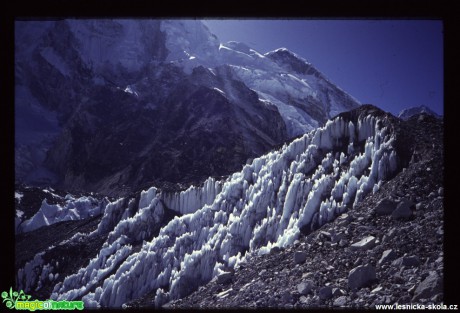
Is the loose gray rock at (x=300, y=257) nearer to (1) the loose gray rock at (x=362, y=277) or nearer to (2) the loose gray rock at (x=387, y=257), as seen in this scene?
(2) the loose gray rock at (x=387, y=257)

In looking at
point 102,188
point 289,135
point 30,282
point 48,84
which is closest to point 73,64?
point 48,84

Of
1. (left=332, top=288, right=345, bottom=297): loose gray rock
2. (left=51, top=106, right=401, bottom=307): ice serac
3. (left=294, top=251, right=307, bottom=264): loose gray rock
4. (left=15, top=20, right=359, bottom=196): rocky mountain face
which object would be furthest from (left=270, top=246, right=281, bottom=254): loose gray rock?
(left=15, top=20, right=359, bottom=196): rocky mountain face

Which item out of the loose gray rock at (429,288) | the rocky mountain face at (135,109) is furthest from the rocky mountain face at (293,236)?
the rocky mountain face at (135,109)

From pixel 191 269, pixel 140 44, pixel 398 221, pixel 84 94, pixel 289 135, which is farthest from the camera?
pixel 140 44

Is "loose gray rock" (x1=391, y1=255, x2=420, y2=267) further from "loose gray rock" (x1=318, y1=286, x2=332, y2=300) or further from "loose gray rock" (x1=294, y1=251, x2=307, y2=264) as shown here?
"loose gray rock" (x1=294, y1=251, x2=307, y2=264)

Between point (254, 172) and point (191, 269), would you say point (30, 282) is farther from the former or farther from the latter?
point (254, 172)

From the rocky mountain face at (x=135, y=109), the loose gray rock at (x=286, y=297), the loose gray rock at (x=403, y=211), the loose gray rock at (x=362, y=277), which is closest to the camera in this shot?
the loose gray rock at (x=362, y=277)
